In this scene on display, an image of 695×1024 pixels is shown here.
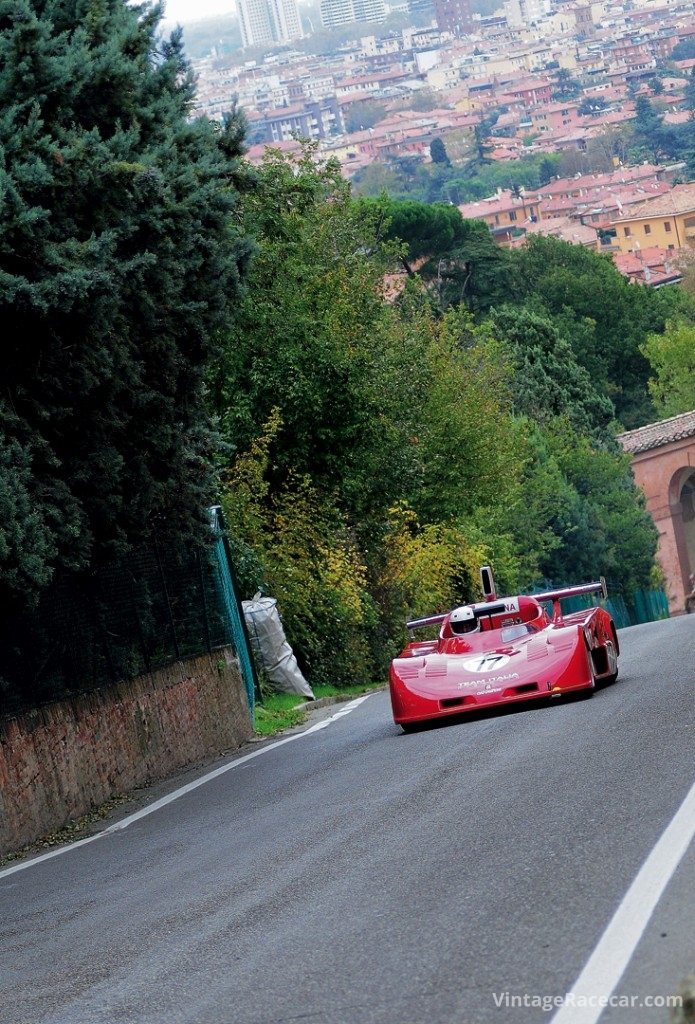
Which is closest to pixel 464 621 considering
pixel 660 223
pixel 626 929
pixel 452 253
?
pixel 626 929

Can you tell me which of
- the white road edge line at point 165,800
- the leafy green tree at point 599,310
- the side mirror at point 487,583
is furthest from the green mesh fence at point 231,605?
the leafy green tree at point 599,310

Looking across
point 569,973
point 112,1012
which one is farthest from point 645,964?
point 112,1012

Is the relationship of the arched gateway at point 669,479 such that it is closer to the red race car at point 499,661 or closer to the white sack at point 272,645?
the white sack at point 272,645

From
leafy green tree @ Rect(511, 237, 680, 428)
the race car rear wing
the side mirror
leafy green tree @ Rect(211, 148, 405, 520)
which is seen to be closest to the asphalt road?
the race car rear wing

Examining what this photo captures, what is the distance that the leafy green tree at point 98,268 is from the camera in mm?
13305

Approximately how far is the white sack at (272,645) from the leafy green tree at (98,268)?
954 cm

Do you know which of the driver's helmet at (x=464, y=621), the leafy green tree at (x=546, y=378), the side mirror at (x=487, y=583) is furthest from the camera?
the leafy green tree at (x=546, y=378)

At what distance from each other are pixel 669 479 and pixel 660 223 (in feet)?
348

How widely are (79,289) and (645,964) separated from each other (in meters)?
8.68

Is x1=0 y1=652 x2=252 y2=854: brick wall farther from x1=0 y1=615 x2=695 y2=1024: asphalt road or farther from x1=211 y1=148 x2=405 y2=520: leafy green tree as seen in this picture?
x1=211 y1=148 x2=405 y2=520: leafy green tree

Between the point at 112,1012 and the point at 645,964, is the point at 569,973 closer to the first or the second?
the point at 645,964

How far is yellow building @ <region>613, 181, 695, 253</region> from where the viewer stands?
17962 centimetres

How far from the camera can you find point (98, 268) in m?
13.5

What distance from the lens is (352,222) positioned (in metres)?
37.5
